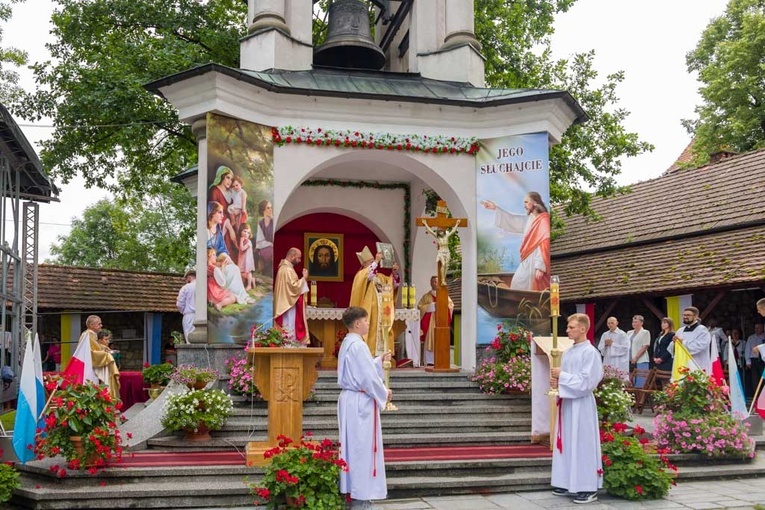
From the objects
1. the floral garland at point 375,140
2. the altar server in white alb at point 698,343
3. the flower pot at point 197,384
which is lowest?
the flower pot at point 197,384

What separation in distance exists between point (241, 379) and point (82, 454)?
104 inches

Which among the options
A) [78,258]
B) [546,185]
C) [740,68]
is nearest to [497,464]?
[546,185]

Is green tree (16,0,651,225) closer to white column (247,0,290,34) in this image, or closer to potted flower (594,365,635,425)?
white column (247,0,290,34)

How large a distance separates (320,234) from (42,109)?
24.4 feet

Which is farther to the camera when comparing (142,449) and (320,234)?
(320,234)

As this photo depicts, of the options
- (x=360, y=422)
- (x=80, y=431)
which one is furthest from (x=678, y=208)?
(x=80, y=431)

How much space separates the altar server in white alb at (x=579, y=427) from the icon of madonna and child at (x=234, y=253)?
474cm

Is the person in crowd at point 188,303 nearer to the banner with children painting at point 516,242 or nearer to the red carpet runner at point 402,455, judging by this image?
the red carpet runner at point 402,455

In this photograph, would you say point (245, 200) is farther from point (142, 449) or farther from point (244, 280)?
point (142, 449)

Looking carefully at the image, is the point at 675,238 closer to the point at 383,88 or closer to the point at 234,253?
the point at 383,88

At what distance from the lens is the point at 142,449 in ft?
29.6

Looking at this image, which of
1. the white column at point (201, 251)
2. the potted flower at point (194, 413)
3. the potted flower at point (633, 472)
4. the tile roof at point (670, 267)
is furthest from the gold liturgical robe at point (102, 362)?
the tile roof at point (670, 267)

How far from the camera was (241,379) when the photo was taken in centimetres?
1018

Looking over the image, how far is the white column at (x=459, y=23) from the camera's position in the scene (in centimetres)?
1296
